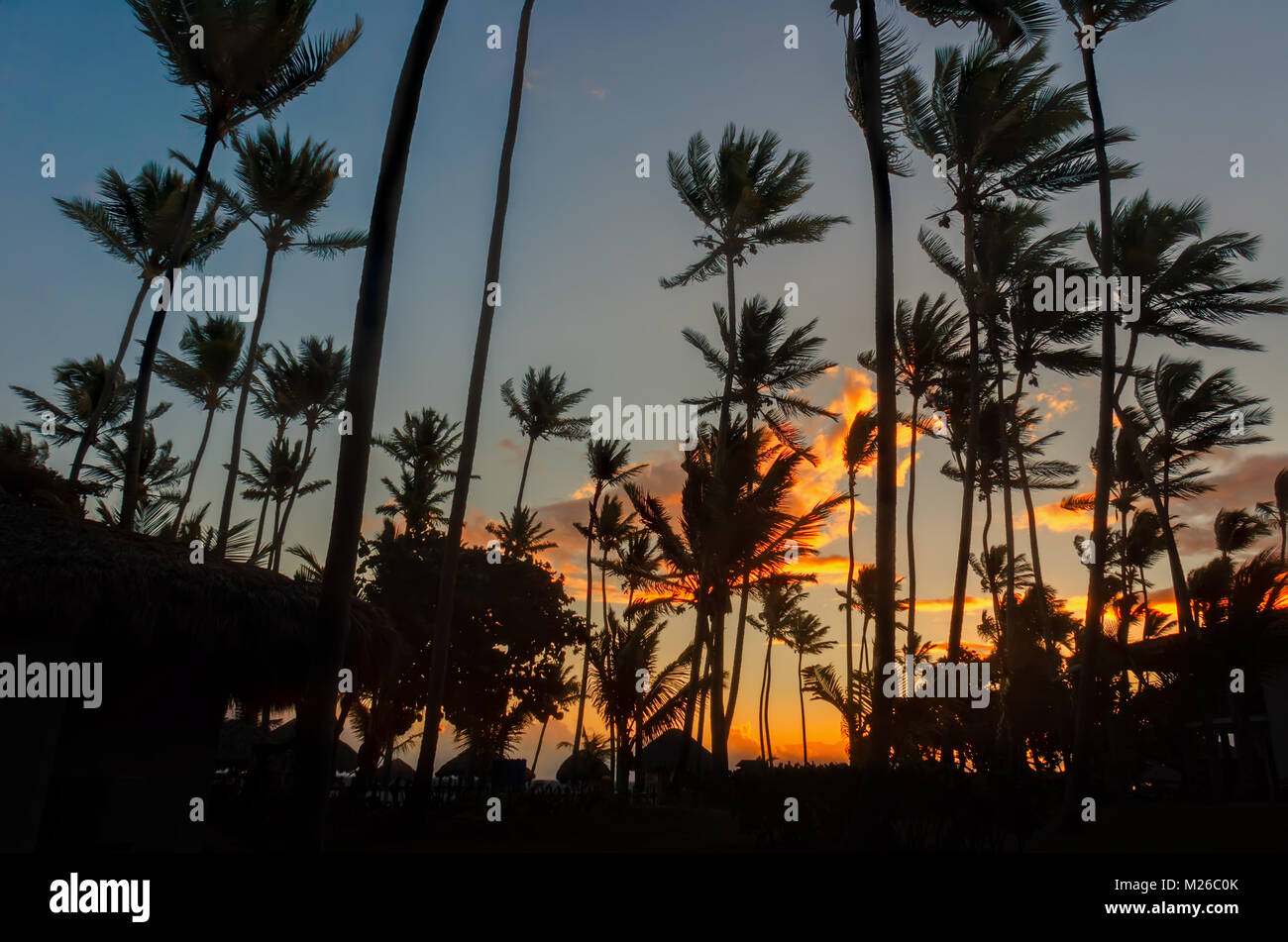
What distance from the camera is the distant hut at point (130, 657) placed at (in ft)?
29.1

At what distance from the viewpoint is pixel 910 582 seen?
26.1 metres

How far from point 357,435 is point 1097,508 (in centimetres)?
1263

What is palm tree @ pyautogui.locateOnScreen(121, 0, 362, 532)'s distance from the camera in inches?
559

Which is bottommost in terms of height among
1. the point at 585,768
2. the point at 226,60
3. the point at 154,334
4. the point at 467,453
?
the point at 585,768

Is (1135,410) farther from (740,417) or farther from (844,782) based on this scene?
(844,782)

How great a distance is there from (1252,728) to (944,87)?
20602 millimetres

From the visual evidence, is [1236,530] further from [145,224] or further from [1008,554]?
[145,224]

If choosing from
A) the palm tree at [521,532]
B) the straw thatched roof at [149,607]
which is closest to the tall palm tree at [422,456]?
the palm tree at [521,532]

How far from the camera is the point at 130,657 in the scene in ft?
34.4

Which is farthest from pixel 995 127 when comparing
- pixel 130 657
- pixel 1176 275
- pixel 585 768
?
pixel 585 768

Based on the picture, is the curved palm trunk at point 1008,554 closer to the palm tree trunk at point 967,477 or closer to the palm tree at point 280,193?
the palm tree trunk at point 967,477

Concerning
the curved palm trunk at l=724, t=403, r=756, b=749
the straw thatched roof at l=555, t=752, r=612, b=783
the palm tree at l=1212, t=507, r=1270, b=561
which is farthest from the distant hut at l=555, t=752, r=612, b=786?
the palm tree at l=1212, t=507, r=1270, b=561
